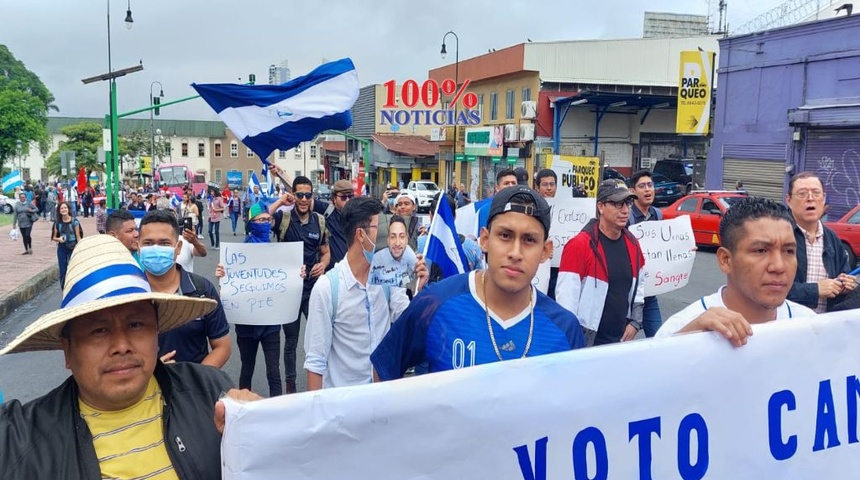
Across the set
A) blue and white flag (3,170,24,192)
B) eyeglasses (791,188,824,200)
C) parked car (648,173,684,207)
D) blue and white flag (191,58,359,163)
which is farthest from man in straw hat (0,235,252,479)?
parked car (648,173,684,207)

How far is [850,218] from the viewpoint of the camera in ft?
51.3

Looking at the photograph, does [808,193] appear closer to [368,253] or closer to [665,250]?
[665,250]

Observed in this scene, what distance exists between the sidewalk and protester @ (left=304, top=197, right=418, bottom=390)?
9077mm

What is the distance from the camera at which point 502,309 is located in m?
2.73

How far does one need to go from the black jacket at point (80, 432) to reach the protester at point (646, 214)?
4.60m

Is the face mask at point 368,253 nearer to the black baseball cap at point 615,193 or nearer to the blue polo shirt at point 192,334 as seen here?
the blue polo shirt at point 192,334

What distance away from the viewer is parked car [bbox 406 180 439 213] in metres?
39.8

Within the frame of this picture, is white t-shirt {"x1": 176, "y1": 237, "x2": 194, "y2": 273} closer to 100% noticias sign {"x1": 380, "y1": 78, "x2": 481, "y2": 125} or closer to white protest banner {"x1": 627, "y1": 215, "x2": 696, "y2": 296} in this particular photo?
white protest banner {"x1": 627, "y1": 215, "x2": 696, "y2": 296}

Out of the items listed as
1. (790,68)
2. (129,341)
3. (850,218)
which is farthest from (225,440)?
(790,68)

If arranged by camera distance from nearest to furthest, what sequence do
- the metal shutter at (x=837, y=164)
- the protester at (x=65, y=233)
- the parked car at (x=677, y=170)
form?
the protester at (x=65, y=233) < the metal shutter at (x=837, y=164) < the parked car at (x=677, y=170)

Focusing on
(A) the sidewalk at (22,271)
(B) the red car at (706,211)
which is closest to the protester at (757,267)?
(A) the sidewalk at (22,271)

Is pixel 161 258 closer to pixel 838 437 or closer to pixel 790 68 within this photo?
pixel 838 437

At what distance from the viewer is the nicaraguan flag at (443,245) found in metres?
4.73

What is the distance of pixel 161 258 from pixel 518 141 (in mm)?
37303
